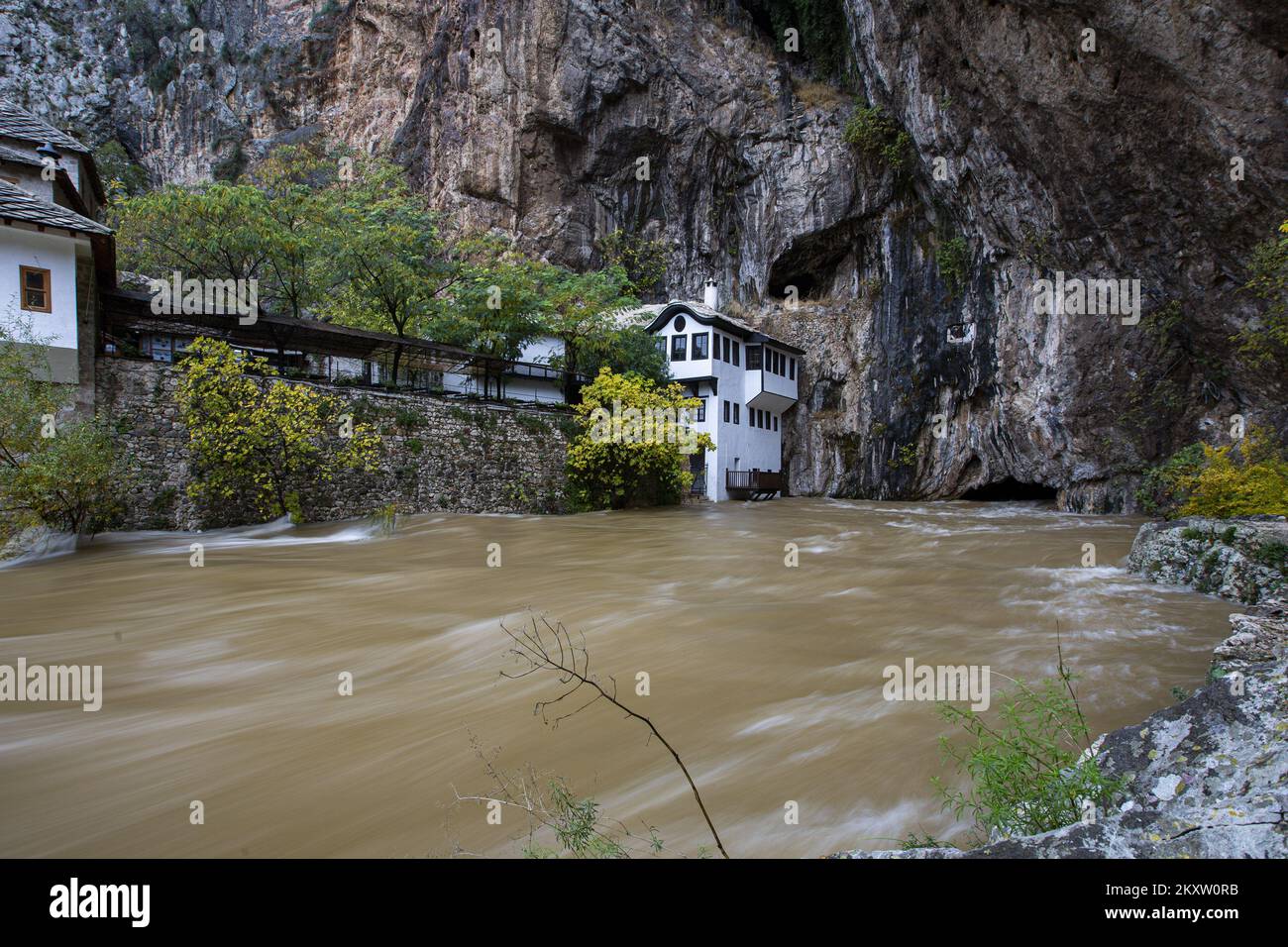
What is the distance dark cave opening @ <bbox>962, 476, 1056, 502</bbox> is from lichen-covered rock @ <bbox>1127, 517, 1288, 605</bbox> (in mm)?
20139

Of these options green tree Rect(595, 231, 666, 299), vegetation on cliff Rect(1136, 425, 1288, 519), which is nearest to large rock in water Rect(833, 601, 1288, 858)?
vegetation on cliff Rect(1136, 425, 1288, 519)

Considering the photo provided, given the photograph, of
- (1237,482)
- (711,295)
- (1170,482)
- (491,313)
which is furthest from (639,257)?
(1237,482)

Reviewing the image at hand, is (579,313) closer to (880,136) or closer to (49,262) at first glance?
(880,136)

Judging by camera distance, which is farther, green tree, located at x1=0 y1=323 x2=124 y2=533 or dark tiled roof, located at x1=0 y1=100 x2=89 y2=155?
dark tiled roof, located at x1=0 y1=100 x2=89 y2=155

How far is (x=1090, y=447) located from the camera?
2205 centimetres

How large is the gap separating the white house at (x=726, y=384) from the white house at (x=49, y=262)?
20.9 m

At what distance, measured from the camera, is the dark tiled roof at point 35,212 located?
1481 centimetres

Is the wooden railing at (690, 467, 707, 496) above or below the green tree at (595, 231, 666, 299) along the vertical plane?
below

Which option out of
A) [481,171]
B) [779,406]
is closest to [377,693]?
[779,406]

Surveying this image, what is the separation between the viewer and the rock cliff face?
1697cm

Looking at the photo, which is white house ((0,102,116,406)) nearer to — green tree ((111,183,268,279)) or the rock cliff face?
green tree ((111,183,268,279))

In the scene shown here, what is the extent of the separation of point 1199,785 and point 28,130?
82.4 ft

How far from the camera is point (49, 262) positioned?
1557 cm
